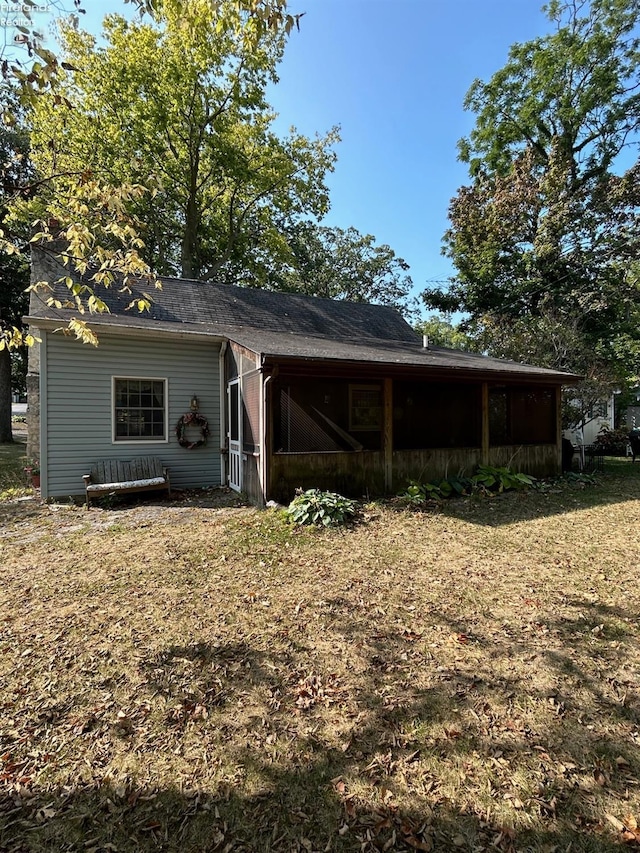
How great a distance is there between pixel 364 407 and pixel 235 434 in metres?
3.68

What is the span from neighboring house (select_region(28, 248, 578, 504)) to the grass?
2889mm

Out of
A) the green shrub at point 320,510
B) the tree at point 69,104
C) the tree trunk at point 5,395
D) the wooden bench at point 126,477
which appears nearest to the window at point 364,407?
the green shrub at point 320,510

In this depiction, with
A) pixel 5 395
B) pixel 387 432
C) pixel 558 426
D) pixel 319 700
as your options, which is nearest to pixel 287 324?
pixel 387 432

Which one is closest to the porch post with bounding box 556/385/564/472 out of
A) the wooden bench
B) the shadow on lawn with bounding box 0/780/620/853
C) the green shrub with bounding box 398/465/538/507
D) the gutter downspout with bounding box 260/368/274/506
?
the green shrub with bounding box 398/465/538/507

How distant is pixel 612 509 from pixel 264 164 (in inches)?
706

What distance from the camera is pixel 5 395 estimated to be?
1853 centimetres

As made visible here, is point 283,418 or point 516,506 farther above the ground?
point 283,418

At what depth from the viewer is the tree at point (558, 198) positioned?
15.9 meters

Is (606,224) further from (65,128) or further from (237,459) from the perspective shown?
Answer: (65,128)

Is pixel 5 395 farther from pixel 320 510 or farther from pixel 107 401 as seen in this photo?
pixel 320 510

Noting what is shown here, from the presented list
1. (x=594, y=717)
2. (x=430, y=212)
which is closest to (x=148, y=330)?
(x=594, y=717)

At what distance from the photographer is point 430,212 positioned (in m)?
19.6

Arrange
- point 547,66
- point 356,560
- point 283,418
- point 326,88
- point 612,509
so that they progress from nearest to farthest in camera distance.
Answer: point 356,560, point 612,509, point 283,418, point 326,88, point 547,66

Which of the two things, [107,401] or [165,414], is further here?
[165,414]
